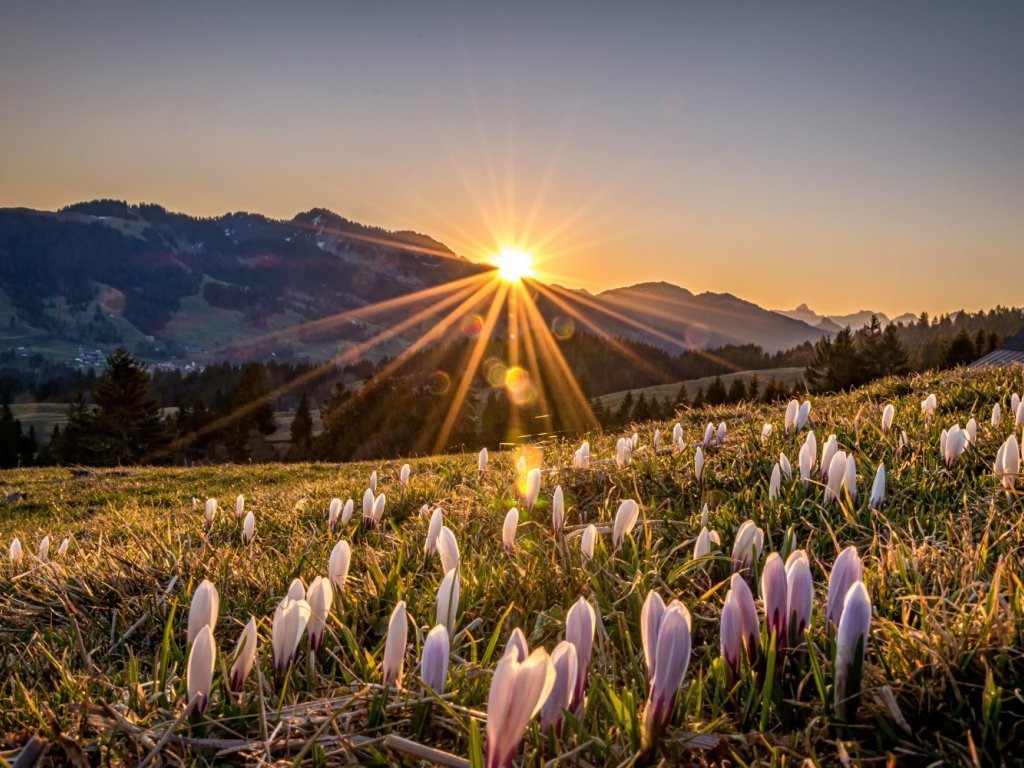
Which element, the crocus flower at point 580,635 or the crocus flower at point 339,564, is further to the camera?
the crocus flower at point 339,564

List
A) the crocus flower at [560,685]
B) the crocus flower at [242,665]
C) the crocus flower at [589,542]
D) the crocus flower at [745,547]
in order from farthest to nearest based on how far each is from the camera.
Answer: the crocus flower at [589,542] → the crocus flower at [745,547] → the crocus flower at [242,665] → the crocus flower at [560,685]

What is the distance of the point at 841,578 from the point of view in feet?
5.73

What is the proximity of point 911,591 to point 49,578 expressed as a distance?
428 cm

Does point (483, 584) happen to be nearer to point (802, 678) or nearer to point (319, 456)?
point (802, 678)

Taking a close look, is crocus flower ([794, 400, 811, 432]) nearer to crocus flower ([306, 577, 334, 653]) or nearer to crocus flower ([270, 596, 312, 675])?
crocus flower ([306, 577, 334, 653])

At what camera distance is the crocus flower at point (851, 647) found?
1.52 m

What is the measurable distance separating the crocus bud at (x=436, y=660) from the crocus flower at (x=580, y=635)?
33 cm

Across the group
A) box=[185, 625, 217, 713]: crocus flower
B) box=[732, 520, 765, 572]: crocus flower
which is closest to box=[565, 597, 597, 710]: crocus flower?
box=[185, 625, 217, 713]: crocus flower

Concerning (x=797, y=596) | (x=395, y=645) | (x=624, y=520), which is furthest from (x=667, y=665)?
(x=624, y=520)

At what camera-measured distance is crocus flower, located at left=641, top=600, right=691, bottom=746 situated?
1414 mm

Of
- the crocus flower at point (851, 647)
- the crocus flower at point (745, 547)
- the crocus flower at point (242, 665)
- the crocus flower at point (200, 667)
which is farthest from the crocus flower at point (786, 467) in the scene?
the crocus flower at point (200, 667)

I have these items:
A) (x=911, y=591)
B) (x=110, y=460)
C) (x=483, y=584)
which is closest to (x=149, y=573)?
(x=483, y=584)

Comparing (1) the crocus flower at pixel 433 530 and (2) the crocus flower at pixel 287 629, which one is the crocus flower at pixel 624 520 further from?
(2) the crocus flower at pixel 287 629

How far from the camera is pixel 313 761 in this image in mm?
1579
